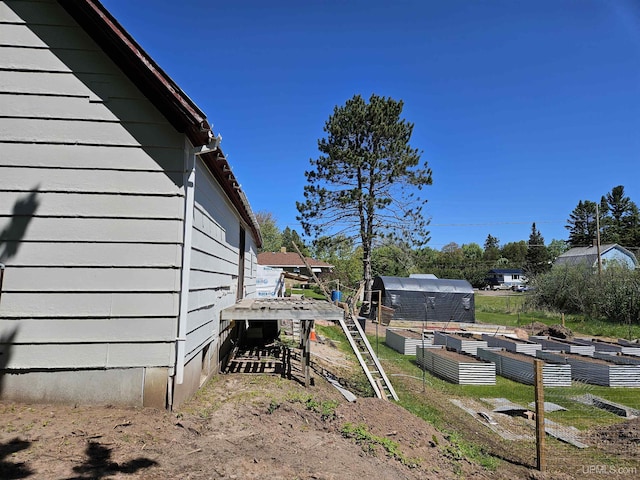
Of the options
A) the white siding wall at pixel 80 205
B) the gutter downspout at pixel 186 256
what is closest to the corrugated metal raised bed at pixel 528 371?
the gutter downspout at pixel 186 256

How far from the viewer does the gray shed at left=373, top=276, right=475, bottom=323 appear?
24938 millimetres

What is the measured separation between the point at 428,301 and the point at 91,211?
23333 mm

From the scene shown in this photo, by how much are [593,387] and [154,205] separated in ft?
38.8

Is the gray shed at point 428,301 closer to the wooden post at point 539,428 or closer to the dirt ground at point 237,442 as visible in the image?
the dirt ground at point 237,442

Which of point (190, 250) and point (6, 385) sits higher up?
point (190, 250)

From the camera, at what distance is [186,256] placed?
452 centimetres

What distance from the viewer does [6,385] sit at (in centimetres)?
412

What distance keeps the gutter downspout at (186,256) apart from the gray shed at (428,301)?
21463 millimetres

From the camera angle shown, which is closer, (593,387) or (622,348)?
(593,387)

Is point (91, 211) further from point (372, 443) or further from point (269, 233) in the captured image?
point (269, 233)

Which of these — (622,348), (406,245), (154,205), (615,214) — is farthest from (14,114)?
(615,214)

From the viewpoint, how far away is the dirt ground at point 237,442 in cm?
306

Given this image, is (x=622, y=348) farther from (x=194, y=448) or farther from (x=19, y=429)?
(x=19, y=429)

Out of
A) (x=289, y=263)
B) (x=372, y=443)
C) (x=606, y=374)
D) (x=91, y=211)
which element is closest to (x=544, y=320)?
(x=606, y=374)
